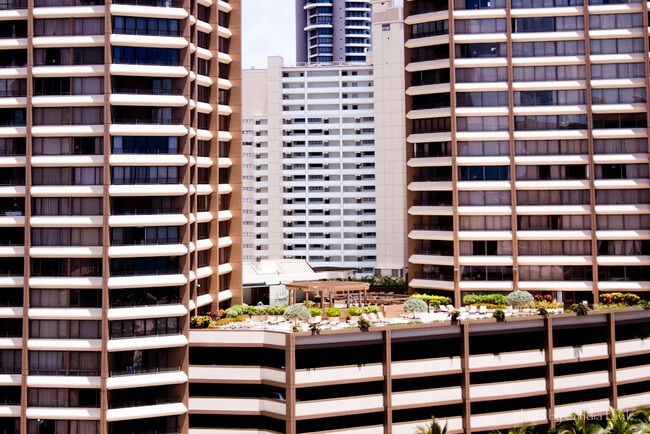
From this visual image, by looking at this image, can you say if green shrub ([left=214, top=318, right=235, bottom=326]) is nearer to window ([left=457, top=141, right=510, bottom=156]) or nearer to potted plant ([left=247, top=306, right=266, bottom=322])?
potted plant ([left=247, top=306, right=266, bottom=322])

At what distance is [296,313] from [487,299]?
75.3ft

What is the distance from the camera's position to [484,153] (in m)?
83.1

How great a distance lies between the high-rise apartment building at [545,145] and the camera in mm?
81875

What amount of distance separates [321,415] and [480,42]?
44.9 metres

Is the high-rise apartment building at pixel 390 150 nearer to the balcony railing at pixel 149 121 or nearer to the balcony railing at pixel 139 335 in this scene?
the balcony railing at pixel 149 121

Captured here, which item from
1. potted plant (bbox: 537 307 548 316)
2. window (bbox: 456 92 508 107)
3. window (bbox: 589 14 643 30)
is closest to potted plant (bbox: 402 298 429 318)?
potted plant (bbox: 537 307 548 316)

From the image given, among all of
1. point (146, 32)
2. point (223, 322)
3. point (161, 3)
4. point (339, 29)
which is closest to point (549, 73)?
point (161, 3)

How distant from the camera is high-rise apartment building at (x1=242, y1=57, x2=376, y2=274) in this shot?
13638 centimetres

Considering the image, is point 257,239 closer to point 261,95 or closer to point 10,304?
point 261,95

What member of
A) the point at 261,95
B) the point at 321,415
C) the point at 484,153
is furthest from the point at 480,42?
the point at 261,95

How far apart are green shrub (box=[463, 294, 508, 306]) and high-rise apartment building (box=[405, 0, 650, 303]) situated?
13.1 feet

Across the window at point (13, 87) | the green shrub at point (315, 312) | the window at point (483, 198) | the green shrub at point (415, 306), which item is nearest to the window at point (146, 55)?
the window at point (13, 87)

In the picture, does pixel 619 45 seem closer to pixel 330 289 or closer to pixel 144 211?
pixel 330 289

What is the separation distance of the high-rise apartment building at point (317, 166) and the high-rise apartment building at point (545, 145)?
52780 millimetres
